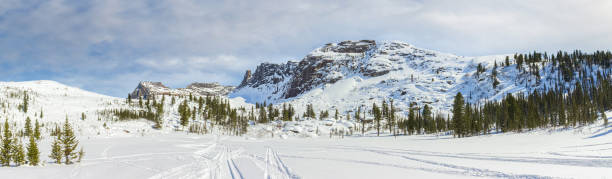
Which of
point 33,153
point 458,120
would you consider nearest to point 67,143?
point 33,153

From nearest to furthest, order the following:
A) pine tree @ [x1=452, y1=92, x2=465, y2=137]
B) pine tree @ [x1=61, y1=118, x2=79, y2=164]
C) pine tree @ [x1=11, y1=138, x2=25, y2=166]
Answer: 1. pine tree @ [x1=11, y1=138, x2=25, y2=166]
2. pine tree @ [x1=61, y1=118, x2=79, y2=164]
3. pine tree @ [x1=452, y1=92, x2=465, y2=137]

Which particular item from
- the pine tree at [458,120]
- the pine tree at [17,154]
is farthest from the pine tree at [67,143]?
the pine tree at [458,120]

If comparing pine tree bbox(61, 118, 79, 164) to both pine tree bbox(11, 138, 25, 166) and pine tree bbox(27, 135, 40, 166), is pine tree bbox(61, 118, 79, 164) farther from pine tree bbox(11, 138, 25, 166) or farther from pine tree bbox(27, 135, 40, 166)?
pine tree bbox(11, 138, 25, 166)

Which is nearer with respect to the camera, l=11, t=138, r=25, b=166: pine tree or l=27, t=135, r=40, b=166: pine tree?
l=27, t=135, r=40, b=166: pine tree

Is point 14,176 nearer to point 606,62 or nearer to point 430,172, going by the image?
point 430,172

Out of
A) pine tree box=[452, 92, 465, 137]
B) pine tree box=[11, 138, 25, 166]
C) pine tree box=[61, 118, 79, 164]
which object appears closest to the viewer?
pine tree box=[11, 138, 25, 166]

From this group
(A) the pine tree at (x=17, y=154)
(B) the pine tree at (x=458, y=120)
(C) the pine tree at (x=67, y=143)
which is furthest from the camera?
(B) the pine tree at (x=458, y=120)

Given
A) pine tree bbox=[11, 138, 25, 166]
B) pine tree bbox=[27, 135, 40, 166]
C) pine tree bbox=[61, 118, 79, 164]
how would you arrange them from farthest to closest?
pine tree bbox=[61, 118, 79, 164]
pine tree bbox=[11, 138, 25, 166]
pine tree bbox=[27, 135, 40, 166]

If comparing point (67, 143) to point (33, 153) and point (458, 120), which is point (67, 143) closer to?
point (33, 153)

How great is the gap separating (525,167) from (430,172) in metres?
6.15

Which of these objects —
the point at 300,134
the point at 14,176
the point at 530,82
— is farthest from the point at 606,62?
the point at 14,176

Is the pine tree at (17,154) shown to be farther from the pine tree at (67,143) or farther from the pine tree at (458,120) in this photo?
the pine tree at (458,120)

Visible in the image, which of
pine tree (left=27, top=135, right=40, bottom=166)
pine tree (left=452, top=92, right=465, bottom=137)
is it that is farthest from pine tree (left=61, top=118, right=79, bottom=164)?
Result: pine tree (left=452, top=92, right=465, bottom=137)

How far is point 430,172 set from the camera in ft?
54.9
